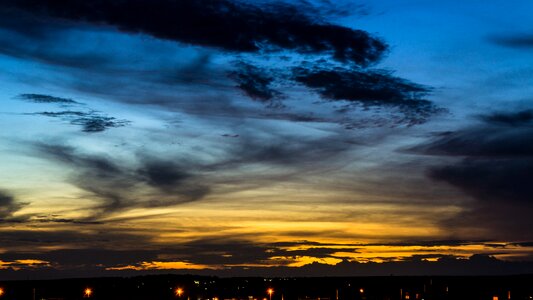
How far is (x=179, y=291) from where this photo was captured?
588 feet

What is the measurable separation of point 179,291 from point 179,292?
319 millimetres

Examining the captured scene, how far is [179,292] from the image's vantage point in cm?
17888

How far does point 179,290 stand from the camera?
7082 inches

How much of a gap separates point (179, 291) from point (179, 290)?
30.0 inches

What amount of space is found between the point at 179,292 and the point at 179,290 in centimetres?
105
